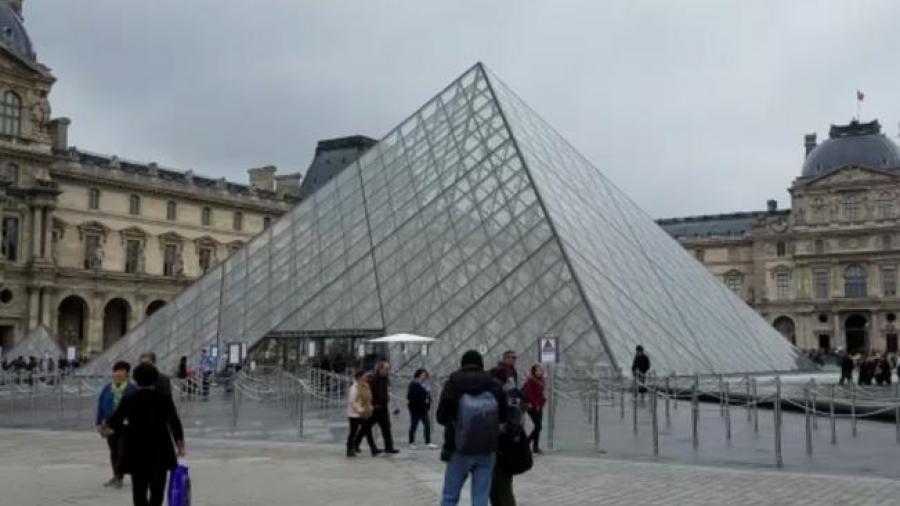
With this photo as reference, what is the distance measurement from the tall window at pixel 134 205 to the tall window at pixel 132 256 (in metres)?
1.57

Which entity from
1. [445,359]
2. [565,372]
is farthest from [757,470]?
[445,359]

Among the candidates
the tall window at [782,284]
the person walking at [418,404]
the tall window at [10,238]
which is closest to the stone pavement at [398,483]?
the person walking at [418,404]

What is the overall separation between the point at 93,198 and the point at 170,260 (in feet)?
20.6

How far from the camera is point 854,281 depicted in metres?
77.2

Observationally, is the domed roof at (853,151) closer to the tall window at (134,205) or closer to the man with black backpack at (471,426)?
the tall window at (134,205)

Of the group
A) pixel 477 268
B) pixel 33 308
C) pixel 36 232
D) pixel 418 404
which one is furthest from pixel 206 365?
pixel 36 232

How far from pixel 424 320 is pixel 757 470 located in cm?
1163

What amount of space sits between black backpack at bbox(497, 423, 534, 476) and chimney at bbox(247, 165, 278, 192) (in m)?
64.0

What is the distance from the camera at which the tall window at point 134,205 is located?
2231 inches

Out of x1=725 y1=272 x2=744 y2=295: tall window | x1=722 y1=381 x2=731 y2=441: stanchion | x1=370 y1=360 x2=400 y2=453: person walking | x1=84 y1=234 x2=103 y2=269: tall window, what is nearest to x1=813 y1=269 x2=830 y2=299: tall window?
x1=725 y1=272 x2=744 y2=295: tall window

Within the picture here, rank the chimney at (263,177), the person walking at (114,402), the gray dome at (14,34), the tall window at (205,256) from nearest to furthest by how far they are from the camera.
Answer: the person walking at (114,402), the gray dome at (14,34), the tall window at (205,256), the chimney at (263,177)

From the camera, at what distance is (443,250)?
2239cm

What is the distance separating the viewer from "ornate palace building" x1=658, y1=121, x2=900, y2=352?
247 ft

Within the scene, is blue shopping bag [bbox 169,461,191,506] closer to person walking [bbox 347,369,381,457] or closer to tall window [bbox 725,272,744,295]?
person walking [bbox 347,369,381,457]
